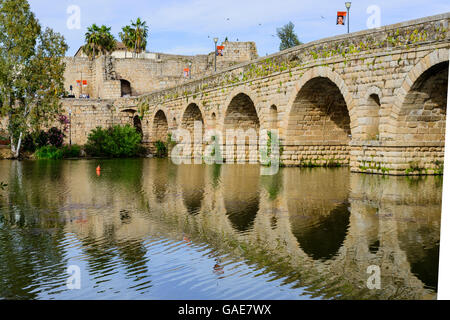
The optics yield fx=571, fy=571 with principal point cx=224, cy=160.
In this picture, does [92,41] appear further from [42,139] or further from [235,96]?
[235,96]

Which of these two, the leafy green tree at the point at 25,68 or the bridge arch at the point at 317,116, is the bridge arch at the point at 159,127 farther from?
the bridge arch at the point at 317,116

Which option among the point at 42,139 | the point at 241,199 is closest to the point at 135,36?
the point at 42,139

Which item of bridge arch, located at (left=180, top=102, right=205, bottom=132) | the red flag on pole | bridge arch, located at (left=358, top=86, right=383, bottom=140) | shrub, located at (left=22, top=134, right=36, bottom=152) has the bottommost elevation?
shrub, located at (left=22, top=134, right=36, bottom=152)

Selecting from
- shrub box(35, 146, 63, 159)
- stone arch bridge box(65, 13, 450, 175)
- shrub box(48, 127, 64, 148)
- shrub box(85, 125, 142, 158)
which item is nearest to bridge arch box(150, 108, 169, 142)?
shrub box(85, 125, 142, 158)

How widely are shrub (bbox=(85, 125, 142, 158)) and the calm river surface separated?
2334 centimetres

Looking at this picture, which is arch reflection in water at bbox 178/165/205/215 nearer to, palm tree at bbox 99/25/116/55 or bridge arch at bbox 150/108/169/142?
bridge arch at bbox 150/108/169/142

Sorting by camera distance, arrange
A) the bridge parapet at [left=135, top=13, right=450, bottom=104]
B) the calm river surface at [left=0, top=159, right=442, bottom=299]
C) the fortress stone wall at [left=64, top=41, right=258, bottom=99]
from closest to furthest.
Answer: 1. the calm river surface at [left=0, top=159, right=442, bottom=299]
2. the bridge parapet at [left=135, top=13, right=450, bottom=104]
3. the fortress stone wall at [left=64, top=41, right=258, bottom=99]

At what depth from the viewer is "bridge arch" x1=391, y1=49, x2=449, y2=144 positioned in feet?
51.7

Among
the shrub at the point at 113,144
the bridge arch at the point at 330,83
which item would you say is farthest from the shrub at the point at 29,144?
the bridge arch at the point at 330,83

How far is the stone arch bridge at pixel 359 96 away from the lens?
16094 mm

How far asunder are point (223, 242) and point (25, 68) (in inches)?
1086

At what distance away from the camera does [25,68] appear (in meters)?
32.3

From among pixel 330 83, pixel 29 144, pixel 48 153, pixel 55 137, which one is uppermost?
pixel 330 83

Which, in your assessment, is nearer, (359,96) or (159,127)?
(359,96)
